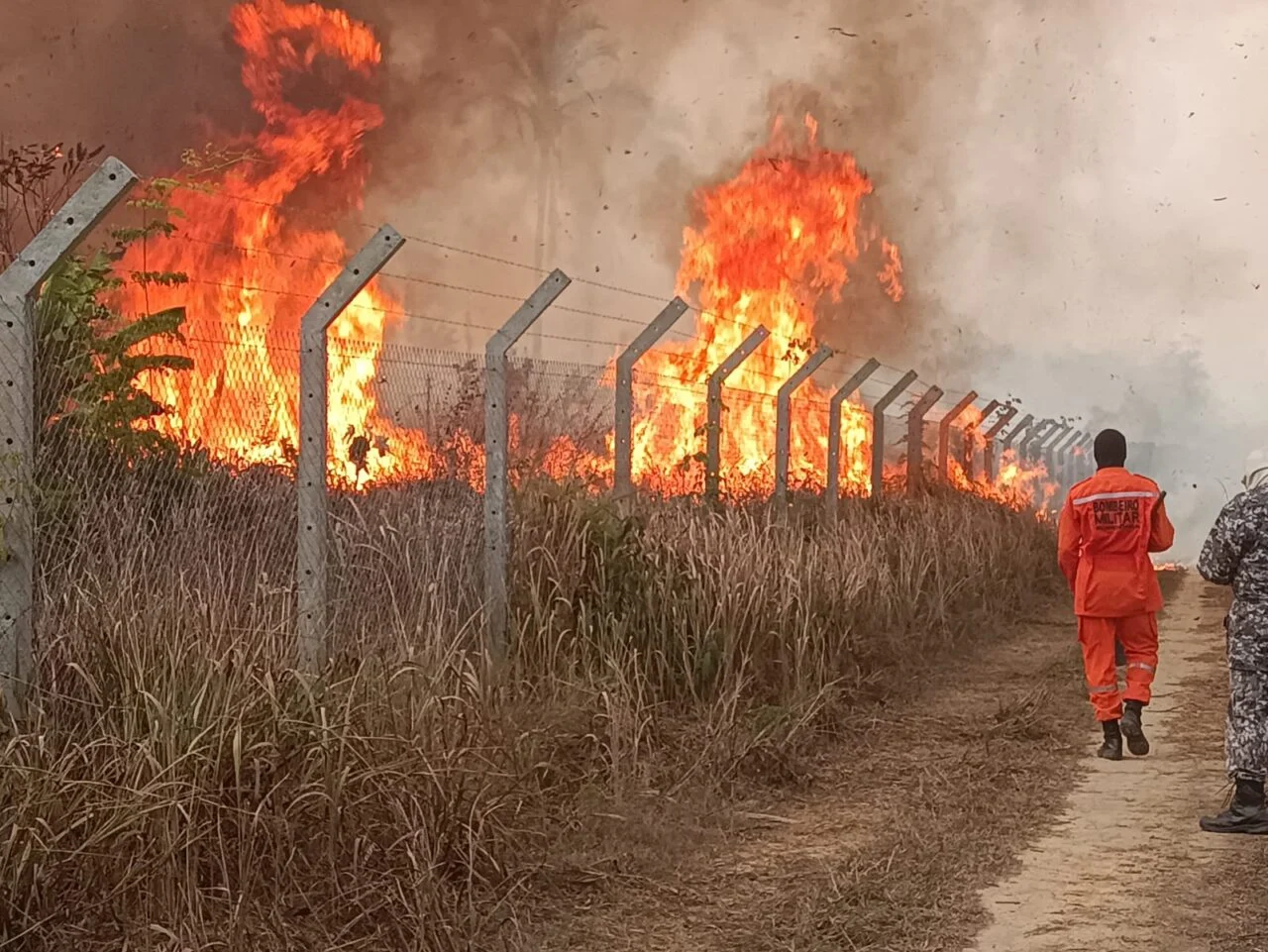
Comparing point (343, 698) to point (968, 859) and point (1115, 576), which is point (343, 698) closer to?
point (968, 859)

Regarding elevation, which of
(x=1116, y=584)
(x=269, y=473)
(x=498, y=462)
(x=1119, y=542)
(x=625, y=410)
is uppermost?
(x=625, y=410)

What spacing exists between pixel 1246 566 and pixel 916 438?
41.1ft

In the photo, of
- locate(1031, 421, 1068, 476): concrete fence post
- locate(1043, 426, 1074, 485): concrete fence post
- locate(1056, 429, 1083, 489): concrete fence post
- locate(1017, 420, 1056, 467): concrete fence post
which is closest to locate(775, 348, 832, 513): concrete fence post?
locate(1017, 420, 1056, 467): concrete fence post

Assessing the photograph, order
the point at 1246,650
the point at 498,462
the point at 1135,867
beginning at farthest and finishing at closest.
Result: the point at 498,462 < the point at 1246,650 < the point at 1135,867

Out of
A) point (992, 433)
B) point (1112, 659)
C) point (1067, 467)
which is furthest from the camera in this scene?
point (1067, 467)

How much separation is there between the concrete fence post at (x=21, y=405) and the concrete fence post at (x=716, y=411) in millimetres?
6822

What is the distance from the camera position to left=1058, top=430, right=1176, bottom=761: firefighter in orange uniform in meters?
8.17

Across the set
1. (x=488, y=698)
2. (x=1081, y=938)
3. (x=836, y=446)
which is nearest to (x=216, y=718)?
(x=488, y=698)

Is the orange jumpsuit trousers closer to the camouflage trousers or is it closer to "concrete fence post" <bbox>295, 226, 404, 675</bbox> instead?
the camouflage trousers

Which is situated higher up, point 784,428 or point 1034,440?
point 1034,440

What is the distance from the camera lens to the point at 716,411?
11852mm

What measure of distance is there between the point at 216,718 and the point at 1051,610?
40.4ft

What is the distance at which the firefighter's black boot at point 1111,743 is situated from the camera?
8.18 m

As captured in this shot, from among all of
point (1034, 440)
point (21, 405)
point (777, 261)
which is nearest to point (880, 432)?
point (777, 261)
